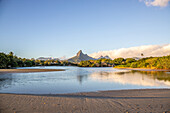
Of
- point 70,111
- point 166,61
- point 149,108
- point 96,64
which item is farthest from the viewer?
point 96,64

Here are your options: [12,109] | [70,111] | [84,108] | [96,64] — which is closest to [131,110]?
[84,108]

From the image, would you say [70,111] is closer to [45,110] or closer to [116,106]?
[45,110]

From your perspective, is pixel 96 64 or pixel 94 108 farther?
pixel 96 64

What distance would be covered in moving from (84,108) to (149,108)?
4.00 m

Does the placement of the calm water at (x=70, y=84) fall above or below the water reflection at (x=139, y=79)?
above

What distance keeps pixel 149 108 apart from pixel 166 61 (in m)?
79.3

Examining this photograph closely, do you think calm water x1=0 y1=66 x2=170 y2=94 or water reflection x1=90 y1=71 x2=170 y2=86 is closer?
calm water x1=0 y1=66 x2=170 y2=94

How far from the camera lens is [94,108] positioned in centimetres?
862

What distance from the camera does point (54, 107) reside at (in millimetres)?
8688

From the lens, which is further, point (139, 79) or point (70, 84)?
point (139, 79)

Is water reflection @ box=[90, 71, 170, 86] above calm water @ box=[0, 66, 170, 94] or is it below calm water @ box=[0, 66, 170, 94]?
below

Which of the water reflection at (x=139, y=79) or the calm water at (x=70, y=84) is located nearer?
the calm water at (x=70, y=84)

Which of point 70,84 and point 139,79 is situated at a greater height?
point 70,84

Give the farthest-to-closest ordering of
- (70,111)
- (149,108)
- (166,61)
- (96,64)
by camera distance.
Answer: (96,64) < (166,61) < (149,108) < (70,111)
